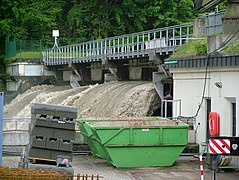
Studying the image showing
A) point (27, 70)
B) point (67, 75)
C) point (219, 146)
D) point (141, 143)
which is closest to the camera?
point (219, 146)

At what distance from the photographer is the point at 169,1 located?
71.8 m

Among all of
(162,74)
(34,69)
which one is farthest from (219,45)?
(34,69)

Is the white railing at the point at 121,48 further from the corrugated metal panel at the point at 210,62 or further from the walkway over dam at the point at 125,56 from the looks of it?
the corrugated metal panel at the point at 210,62

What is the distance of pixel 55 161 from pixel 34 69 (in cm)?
→ 4545

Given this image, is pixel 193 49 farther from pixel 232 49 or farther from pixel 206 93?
pixel 232 49

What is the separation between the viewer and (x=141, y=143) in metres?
21.5

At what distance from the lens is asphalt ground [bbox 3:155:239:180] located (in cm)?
2003

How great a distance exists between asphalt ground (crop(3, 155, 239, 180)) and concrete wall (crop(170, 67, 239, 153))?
1511 millimetres

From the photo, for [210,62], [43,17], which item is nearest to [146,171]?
[210,62]

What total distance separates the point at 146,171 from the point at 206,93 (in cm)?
480

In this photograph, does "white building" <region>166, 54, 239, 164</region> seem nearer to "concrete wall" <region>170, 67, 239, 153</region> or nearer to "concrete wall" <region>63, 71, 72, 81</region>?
"concrete wall" <region>170, 67, 239, 153</region>

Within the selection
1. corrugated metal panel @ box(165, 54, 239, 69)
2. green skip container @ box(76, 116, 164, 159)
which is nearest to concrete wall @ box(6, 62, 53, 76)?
corrugated metal panel @ box(165, 54, 239, 69)

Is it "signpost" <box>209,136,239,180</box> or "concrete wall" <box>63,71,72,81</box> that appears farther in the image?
"concrete wall" <box>63,71,72,81</box>

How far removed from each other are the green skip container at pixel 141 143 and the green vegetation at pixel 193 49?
4028mm
